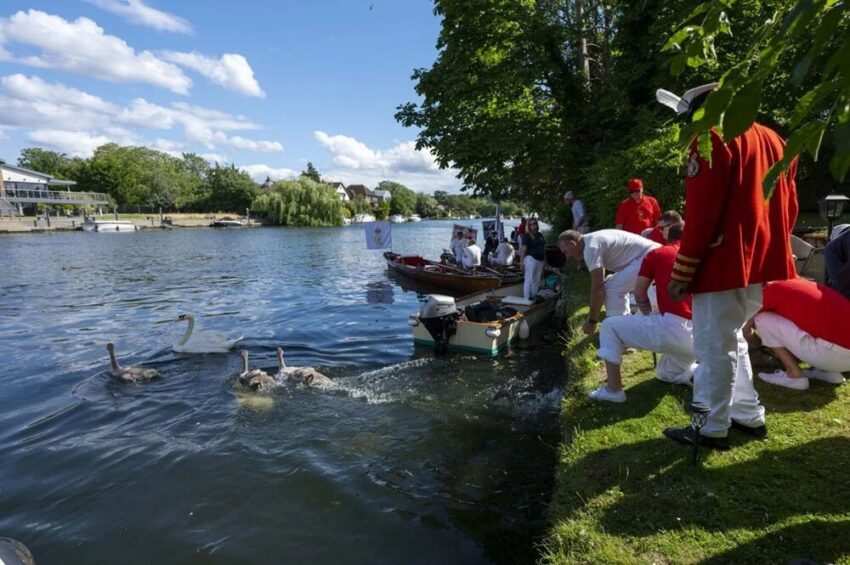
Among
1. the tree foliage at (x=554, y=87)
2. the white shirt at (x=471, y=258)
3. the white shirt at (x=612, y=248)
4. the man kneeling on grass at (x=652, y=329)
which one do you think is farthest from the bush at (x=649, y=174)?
the white shirt at (x=471, y=258)

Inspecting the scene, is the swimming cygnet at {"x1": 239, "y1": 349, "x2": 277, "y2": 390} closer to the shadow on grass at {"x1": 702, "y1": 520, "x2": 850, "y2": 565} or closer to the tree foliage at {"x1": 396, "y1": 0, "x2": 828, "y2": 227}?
the shadow on grass at {"x1": 702, "y1": 520, "x2": 850, "y2": 565}

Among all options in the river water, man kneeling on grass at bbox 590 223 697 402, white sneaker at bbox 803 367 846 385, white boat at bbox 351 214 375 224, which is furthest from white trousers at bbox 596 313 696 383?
white boat at bbox 351 214 375 224

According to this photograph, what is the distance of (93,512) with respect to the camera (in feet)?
17.2

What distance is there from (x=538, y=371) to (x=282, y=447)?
4823mm

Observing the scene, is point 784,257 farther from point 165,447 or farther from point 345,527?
point 165,447

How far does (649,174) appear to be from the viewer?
10.9 m

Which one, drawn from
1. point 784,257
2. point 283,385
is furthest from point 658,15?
point 283,385

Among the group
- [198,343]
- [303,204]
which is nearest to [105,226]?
[303,204]

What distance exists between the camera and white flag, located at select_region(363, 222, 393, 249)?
88.7 ft

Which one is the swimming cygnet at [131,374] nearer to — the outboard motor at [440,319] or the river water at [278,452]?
the river water at [278,452]

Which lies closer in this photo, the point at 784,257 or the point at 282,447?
the point at 784,257

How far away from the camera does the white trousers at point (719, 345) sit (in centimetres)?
356

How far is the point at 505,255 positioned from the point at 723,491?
639 inches

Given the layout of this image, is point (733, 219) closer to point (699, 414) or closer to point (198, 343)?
point (699, 414)
